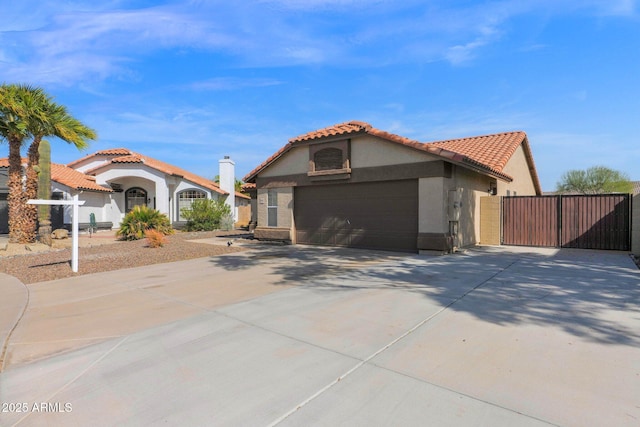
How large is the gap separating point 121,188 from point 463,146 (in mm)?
24282

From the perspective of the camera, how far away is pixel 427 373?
11.0 feet

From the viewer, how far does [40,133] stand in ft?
47.3

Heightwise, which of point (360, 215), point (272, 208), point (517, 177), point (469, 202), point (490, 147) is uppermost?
point (490, 147)

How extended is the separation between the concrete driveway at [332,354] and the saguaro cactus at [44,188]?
946 centimetres

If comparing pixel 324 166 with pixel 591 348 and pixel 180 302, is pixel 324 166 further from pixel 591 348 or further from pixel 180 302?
pixel 591 348

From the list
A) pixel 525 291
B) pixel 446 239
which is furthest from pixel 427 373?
pixel 446 239

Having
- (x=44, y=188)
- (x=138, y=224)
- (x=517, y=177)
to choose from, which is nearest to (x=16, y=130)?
(x=44, y=188)

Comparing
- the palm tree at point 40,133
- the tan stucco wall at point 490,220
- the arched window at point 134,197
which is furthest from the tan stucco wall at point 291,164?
the arched window at point 134,197

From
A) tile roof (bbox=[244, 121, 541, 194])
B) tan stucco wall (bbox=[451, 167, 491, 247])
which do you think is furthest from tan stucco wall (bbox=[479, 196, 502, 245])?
tile roof (bbox=[244, 121, 541, 194])

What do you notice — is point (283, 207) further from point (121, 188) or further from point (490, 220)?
point (121, 188)

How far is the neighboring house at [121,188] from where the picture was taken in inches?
891

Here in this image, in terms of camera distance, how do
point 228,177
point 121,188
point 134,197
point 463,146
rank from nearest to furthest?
1. point 463,146
2. point 121,188
3. point 134,197
4. point 228,177

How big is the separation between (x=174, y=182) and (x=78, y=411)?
2537cm

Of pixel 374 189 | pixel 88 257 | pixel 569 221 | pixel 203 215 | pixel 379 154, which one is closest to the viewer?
pixel 88 257
